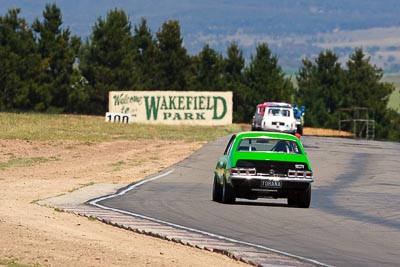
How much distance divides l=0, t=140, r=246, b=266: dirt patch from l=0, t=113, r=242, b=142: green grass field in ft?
40.2

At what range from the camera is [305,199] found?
→ 950 inches

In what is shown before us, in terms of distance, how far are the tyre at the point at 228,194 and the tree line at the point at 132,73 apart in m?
65.3

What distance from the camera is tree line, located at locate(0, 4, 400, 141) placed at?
303 feet

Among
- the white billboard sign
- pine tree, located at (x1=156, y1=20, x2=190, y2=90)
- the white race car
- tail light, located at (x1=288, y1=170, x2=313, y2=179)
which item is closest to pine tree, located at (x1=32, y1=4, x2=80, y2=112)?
pine tree, located at (x1=156, y1=20, x2=190, y2=90)

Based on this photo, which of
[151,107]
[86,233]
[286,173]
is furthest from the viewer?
[151,107]

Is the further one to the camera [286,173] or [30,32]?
[30,32]

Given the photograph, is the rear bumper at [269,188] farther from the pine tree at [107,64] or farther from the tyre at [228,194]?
the pine tree at [107,64]

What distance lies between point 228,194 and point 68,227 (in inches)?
258

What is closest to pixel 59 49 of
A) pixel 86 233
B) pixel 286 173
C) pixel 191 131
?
pixel 191 131

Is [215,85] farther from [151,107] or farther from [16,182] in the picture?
[16,182]

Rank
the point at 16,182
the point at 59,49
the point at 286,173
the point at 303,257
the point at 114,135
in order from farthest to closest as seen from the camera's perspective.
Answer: the point at 59,49, the point at 114,135, the point at 16,182, the point at 286,173, the point at 303,257

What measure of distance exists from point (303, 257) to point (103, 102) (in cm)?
8313

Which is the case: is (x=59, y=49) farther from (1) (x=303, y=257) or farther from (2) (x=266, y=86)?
(1) (x=303, y=257)

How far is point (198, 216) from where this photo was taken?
71.0ft
